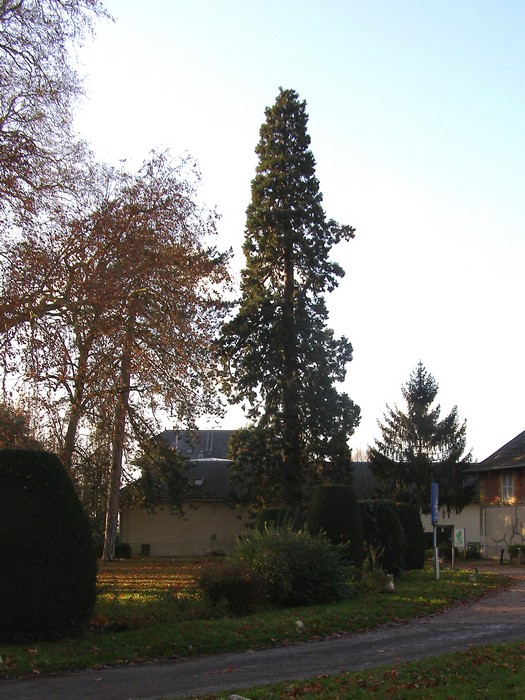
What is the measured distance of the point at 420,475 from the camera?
155ft

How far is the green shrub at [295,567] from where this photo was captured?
16828 mm

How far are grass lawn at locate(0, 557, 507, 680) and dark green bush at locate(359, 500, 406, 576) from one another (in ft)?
12.2

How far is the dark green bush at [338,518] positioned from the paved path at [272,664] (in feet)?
19.0

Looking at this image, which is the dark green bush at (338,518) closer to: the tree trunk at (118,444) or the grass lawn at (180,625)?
the grass lawn at (180,625)

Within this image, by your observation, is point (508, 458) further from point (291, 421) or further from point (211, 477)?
point (211, 477)

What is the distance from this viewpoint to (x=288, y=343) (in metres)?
37.1

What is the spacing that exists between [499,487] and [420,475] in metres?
6.30

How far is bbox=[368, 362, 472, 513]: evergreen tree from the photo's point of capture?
4728cm

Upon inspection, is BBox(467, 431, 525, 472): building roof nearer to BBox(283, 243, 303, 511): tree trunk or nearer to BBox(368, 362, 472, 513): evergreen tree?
BBox(368, 362, 472, 513): evergreen tree

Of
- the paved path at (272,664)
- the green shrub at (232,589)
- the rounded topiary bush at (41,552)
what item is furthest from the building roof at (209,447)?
the rounded topiary bush at (41,552)

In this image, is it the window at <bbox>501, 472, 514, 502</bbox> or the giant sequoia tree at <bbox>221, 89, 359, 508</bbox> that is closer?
the giant sequoia tree at <bbox>221, 89, 359, 508</bbox>

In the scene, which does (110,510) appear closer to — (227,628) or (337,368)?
(337,368)

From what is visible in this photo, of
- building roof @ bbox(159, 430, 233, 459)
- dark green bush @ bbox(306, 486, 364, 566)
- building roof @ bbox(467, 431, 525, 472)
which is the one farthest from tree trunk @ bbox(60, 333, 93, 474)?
building roof @ bbox(159, 430, 233, 459)

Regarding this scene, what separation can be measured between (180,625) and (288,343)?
2440cm
